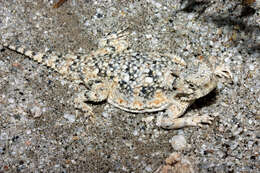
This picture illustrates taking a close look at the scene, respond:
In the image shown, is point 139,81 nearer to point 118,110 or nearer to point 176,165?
point 118,110

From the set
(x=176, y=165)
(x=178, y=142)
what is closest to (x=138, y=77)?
(x=178, y=142)

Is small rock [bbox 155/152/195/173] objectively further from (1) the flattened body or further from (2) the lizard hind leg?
(1) the flattened body

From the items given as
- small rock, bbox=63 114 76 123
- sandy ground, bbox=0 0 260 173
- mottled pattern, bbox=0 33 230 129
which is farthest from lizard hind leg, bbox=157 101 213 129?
small rock, bbox=63 114 76 123

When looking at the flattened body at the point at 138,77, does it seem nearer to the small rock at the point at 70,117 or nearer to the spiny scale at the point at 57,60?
the spiny scale at the point at 57,60

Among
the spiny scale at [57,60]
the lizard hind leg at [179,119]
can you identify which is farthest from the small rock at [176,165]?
the spiny scale at [57,60]

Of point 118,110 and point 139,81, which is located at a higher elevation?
point 139,81
